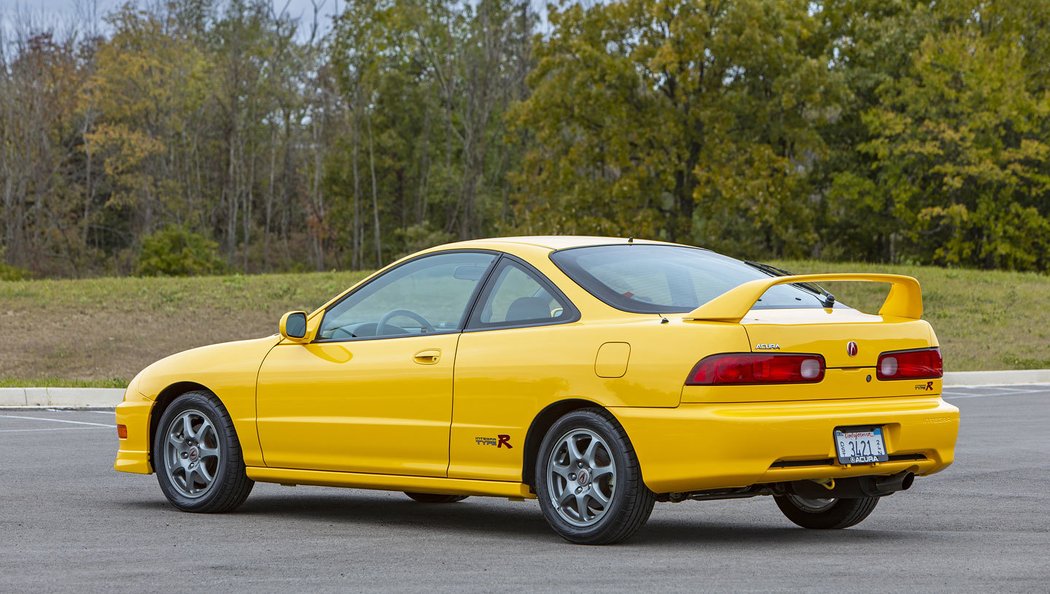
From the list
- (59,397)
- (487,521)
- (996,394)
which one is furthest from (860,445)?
(996,394)

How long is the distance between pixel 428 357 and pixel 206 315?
24419 mm

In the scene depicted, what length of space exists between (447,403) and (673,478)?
4.49 feet

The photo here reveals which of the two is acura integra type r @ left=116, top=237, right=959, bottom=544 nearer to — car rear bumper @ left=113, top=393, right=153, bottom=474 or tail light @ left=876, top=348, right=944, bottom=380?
tail light @ left=876, top=348, right=944, bottom=380

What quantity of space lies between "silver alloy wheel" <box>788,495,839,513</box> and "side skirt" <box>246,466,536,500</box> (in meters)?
1.55

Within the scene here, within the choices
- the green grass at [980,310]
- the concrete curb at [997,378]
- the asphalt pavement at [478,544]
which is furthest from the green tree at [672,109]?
the asphalt pavement at [478,544]

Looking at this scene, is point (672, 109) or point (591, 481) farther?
point (672, 109)

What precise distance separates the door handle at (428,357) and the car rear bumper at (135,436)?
2.07 metres

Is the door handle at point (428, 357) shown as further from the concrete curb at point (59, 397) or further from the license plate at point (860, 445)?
the concrete curb at point (59, 397)

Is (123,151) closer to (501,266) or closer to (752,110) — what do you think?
(752,110)

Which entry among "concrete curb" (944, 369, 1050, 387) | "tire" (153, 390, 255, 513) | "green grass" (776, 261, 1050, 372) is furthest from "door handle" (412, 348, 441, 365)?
"green grass" (776, 261, 1050, 372)

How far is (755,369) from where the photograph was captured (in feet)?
21.6

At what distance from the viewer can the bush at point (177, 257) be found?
4750cm

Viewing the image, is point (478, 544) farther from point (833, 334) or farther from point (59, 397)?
point (59, 397)

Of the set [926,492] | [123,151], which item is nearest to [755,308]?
[926,492]
